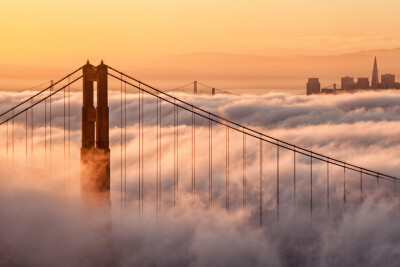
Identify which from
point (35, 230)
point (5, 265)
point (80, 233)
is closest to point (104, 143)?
point (80, 233)

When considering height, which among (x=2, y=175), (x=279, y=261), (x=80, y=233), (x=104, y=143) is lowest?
(x=279, y=261)

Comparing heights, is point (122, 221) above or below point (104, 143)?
below

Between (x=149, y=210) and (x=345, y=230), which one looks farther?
(x=345, y=230)

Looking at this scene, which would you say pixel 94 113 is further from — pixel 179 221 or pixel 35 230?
pixel 179 221

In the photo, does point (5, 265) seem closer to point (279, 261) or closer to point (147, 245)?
point (147, 245)

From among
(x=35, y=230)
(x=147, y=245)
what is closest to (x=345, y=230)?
(x=147, y=245)

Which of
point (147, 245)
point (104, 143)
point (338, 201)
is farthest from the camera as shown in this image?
point (338, 201)

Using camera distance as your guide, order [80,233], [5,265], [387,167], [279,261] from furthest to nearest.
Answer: [387,167], [279,261], [5,265], [80,233]
